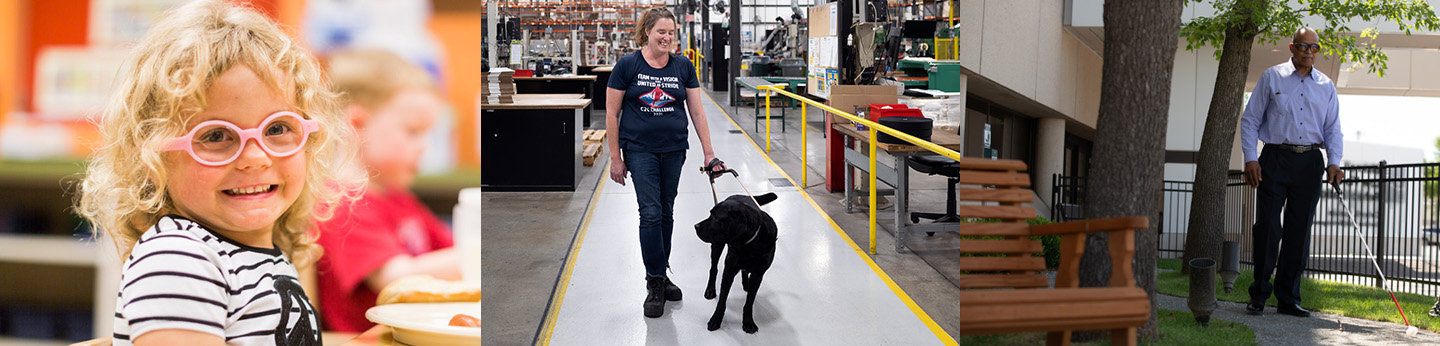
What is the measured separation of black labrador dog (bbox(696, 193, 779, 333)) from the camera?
294 centimetres

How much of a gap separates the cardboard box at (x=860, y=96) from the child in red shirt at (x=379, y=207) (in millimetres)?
2173

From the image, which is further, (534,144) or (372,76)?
(534,144)

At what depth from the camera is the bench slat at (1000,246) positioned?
9.80 ft

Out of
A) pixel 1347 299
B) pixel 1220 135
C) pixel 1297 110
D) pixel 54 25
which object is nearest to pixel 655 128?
pixel 54 25

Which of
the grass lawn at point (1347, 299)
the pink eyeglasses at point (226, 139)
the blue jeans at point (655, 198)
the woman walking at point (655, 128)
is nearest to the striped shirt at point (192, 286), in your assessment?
the pink eyeglasses at point (226, 139)

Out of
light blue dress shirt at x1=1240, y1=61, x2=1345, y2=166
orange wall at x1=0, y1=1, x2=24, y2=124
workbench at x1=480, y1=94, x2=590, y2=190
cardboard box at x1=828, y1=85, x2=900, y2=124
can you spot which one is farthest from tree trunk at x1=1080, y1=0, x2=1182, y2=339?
workbench at x1=480, y1=94, x2=590, y2=190

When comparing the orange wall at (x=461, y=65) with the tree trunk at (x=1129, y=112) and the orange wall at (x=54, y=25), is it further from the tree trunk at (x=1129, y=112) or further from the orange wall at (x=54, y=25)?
the tree trunk at (x=1129, y=112)

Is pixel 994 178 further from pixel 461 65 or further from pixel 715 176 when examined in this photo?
pixel 461 65

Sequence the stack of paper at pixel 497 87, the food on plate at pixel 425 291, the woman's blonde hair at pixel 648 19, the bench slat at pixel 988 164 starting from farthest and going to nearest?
the stack of paper at pixel 497 87, the bench slat at pixel 988 164, the woman's blonde hair at pixel 648 19, the food on plate at pixel 425 291

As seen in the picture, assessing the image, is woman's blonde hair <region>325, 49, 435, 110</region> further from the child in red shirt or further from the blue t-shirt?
the blue t-shirt

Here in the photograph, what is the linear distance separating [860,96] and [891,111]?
1.37ft

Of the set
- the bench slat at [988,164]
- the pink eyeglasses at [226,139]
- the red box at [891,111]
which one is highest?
the red box at [891,111]

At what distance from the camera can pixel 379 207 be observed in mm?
2211

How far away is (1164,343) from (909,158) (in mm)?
1276
